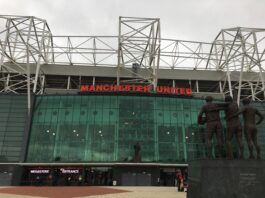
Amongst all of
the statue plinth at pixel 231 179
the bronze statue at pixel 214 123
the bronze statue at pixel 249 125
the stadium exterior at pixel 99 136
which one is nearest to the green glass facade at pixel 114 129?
the stadium exterior at pixel 99 136

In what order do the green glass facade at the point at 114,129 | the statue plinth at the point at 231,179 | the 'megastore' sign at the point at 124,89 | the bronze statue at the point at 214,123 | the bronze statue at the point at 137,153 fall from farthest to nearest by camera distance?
the 'megastore' sign at the point at 124,89, the green glass facade at the point at 114,129, the bronze statue at the point at 137,153, the bronze statue at the point at 214,123, the statue plinth at the point at 231,179

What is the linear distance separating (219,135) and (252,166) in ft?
9.74

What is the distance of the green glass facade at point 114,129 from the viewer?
156ft

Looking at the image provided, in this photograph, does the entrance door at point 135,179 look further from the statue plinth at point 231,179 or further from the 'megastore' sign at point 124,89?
the statue plinth at point 231,179

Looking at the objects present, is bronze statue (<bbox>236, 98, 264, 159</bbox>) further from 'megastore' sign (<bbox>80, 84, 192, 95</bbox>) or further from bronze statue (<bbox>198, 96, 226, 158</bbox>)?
'megastore' sign (<bbox>80, 84, 192, 95</bbox>)

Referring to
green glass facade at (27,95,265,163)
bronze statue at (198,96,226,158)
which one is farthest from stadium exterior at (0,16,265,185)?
bronze statue at (198,96,226,158)

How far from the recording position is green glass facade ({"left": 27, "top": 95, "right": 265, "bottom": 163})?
47.5 metres

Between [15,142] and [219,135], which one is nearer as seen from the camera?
[219,135]

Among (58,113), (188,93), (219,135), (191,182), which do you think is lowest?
(191,182)

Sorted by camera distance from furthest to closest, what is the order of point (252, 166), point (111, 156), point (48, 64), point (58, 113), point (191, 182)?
point (48, 64)
point (58, 113)
point (111, 156)
point (191, 182)
point (252, 166)

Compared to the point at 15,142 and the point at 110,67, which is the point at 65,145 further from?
the point at 110,67

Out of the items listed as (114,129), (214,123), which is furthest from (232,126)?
(114,129)

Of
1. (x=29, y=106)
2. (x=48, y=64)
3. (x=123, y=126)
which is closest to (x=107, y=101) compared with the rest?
(x=123, y=126)

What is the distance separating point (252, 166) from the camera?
49.6ft
